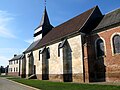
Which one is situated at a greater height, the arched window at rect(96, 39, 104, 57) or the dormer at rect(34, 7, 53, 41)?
the dormer at rect(34, 7, 53, 41)

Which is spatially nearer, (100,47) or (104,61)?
(104,61)

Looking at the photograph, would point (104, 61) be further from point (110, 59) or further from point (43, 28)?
point (43, 28)

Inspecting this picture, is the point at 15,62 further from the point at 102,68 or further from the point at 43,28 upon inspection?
the point at 102,68

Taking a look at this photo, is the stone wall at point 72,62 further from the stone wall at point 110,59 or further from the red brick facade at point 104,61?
the stone wall at point 110,59

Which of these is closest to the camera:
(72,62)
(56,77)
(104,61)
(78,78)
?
(104,61)

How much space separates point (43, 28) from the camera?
3672 cm

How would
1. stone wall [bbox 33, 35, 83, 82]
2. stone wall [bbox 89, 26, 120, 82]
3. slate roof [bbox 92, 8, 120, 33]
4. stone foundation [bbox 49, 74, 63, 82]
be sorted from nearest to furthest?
stone wall [bbox 89, 26, 120, 82] < slate roof [bbox 92, 8, 120, 33] < stone wall [bbox 33, 35, 83, 82] < stone foundation [bbox 49, 74, 63, 82]

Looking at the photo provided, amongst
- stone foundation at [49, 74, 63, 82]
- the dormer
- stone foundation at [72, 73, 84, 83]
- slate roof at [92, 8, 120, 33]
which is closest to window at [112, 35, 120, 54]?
slate roof at [92, 8, 120, 33]

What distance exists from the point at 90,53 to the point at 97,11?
7.30m

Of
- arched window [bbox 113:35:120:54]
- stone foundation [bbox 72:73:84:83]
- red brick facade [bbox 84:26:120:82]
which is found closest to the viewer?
red brick facade [bbox 84:26:120:82]

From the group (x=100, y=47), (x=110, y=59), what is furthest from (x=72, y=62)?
(x=110, y=59)

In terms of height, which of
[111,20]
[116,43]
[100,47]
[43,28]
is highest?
[43,28]

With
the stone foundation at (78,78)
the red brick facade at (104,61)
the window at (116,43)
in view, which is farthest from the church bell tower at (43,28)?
the window at (116,43)

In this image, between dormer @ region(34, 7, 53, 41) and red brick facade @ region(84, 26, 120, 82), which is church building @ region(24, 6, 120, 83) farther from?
dormer @ region(34, 7, 53, 41)
